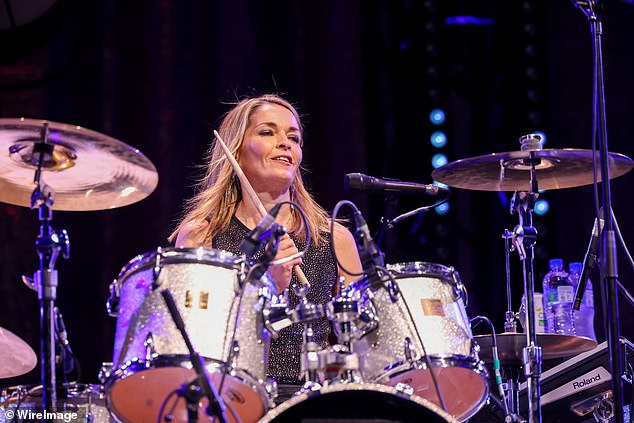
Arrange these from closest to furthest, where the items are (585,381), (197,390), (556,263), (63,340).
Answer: (197,390), (63,340), (585,381), (556,263)

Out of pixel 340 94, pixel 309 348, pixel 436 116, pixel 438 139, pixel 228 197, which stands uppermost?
pixel 340 94

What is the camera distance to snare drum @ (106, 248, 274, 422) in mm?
2418

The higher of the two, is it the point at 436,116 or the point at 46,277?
the point at 436,116

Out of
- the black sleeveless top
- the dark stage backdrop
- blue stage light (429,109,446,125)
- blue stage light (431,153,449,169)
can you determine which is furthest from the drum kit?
blue stage light (429,109,446,125)

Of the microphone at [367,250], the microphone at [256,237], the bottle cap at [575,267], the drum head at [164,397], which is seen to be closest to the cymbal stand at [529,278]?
the microphone at [367,250]

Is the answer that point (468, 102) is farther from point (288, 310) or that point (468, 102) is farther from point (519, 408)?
point (288, 310)

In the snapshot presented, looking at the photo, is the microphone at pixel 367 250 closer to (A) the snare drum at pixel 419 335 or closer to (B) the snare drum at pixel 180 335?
(A) the snare drum at pixel 419 335

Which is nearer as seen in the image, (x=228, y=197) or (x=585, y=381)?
(x=585, y=381)

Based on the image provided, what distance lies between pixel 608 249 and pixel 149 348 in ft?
4.73

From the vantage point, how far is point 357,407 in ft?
7.80

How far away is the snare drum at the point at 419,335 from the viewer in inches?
103

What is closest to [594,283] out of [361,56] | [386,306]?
[361,56]

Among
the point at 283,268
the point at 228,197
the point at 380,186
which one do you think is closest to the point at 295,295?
the point at 283,268

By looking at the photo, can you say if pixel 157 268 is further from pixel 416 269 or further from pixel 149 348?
pixel 416 269
